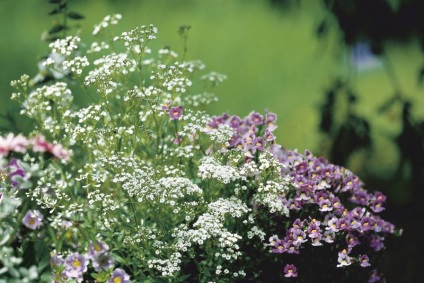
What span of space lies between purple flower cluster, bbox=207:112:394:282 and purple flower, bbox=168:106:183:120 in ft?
0.56

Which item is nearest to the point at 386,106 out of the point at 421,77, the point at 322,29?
the point at 421,77

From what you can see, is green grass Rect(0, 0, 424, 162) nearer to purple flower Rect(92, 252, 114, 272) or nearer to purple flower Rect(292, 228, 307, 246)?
purple flower Rect(292, 228, 307, 246)

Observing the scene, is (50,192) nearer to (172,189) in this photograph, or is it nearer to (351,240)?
(172,189)

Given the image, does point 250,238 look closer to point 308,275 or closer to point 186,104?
point 308,275

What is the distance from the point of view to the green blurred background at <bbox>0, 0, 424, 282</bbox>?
4.41 meters

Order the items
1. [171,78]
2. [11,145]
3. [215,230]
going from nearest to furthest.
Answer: [215,230] → [11,145] → [171,78]

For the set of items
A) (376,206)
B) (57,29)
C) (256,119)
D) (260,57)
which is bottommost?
(376,206)

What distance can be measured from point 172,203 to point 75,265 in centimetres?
37

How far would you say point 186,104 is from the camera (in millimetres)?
2793

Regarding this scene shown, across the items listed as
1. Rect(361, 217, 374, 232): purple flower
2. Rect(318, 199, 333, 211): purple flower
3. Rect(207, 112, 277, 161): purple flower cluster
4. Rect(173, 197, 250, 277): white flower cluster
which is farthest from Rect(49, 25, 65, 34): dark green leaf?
Rect(361, 217, 374, 232): purple flower

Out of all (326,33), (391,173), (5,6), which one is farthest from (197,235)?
(5,6)

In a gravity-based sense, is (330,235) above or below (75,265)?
above

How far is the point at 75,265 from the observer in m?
2.19

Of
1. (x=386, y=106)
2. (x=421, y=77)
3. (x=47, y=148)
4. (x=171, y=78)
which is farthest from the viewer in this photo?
(x=386, y=106)
